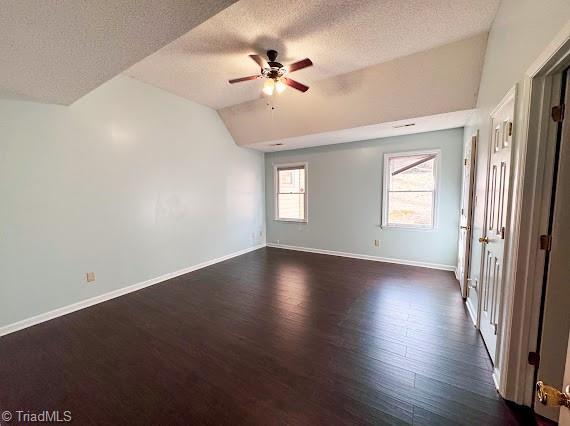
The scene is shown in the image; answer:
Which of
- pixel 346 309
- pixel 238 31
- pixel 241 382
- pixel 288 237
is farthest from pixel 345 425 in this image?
pixel 288 237

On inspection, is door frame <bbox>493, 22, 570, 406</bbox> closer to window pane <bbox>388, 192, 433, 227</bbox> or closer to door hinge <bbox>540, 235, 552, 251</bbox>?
door hinge <bbox>540, 235, 552, 251</bbox>

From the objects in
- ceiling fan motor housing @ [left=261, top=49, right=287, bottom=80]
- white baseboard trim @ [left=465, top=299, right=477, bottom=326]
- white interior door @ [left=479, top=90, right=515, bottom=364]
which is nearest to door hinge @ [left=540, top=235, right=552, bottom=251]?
white interior door @ [left=479, top=90, right=515, bottom=364]

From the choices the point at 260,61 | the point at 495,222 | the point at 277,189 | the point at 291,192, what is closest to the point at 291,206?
the point at 291,192

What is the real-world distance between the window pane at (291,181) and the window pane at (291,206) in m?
0.14

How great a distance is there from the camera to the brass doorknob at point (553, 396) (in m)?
0.55

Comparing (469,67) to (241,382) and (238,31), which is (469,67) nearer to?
(238,31)

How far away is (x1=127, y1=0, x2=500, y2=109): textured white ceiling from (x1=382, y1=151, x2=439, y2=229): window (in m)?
2.02

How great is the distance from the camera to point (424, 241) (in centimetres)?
420

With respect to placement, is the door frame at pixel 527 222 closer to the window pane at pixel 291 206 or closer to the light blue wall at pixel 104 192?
the light blue wall at pixel 104 192

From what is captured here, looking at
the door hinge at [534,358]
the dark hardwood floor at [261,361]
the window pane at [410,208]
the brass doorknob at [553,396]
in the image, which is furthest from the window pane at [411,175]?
the brass doorknob at [553,396]

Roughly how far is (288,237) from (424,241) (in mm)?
2843

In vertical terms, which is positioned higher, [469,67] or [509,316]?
[469,67]

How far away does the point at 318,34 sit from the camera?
230 centimetres

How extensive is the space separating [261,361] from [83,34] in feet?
8.56
